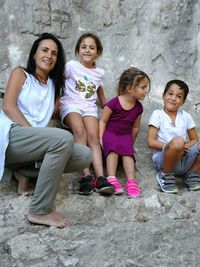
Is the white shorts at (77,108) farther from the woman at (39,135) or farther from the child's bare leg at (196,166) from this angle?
the child's bare leg at (196,166)

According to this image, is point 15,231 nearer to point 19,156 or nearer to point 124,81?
point 19,156

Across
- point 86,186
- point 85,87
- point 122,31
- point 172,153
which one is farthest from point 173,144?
point 122,31

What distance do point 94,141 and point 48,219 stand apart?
0.89 meters

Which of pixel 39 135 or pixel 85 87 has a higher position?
pixel 85 87

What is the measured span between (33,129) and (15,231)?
1.97 feet

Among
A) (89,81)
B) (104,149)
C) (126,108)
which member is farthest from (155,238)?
(89,81)

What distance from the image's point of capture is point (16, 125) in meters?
2.98

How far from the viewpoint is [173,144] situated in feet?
11.3

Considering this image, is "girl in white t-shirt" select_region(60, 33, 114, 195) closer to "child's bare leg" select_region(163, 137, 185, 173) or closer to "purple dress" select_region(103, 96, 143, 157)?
"purple dress" select_region(103, 96, 143, 157)

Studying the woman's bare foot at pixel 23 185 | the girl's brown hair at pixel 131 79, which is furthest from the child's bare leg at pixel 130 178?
the woman's bare foot at pixel 23 185

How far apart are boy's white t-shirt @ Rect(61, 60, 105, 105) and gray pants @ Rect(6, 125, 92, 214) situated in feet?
3.11

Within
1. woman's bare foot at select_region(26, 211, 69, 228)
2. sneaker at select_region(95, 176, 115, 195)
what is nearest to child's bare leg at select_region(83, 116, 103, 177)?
sneaker at select_region(95, 176, 115, 195)

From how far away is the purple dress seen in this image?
361 cm

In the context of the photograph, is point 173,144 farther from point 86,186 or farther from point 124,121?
point 86,186
